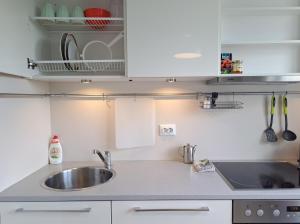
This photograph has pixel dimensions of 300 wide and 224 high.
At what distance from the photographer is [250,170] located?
1605 mm

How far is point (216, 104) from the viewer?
1.76 m

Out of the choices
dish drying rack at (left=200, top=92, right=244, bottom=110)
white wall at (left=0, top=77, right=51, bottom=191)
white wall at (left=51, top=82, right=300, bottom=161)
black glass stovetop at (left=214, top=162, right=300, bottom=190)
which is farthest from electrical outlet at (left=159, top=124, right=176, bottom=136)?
white wall at (left=0, top=77, right=51, bottom=191)

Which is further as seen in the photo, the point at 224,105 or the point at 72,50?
the point at 224,105

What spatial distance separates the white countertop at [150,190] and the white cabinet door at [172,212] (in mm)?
35

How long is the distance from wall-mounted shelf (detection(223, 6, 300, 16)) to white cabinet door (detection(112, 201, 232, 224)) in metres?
1.18

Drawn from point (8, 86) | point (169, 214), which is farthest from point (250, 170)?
point (8, 86)

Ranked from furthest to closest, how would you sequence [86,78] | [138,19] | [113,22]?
[113,22]
[86,78]
[138,19]

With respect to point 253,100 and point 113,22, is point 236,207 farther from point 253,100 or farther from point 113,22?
point 113,22

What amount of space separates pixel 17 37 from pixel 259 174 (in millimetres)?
1697

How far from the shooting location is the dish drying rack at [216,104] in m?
1.73

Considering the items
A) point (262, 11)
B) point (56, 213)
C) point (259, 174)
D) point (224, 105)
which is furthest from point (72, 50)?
point (259, 174)

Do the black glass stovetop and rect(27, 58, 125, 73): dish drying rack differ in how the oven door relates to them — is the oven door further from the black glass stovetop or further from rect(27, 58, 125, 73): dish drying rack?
rect(27, 58, 125, 73): dish drying rack

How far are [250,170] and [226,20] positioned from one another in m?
1.10

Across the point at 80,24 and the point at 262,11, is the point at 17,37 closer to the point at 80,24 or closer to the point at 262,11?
the point at 80,24
